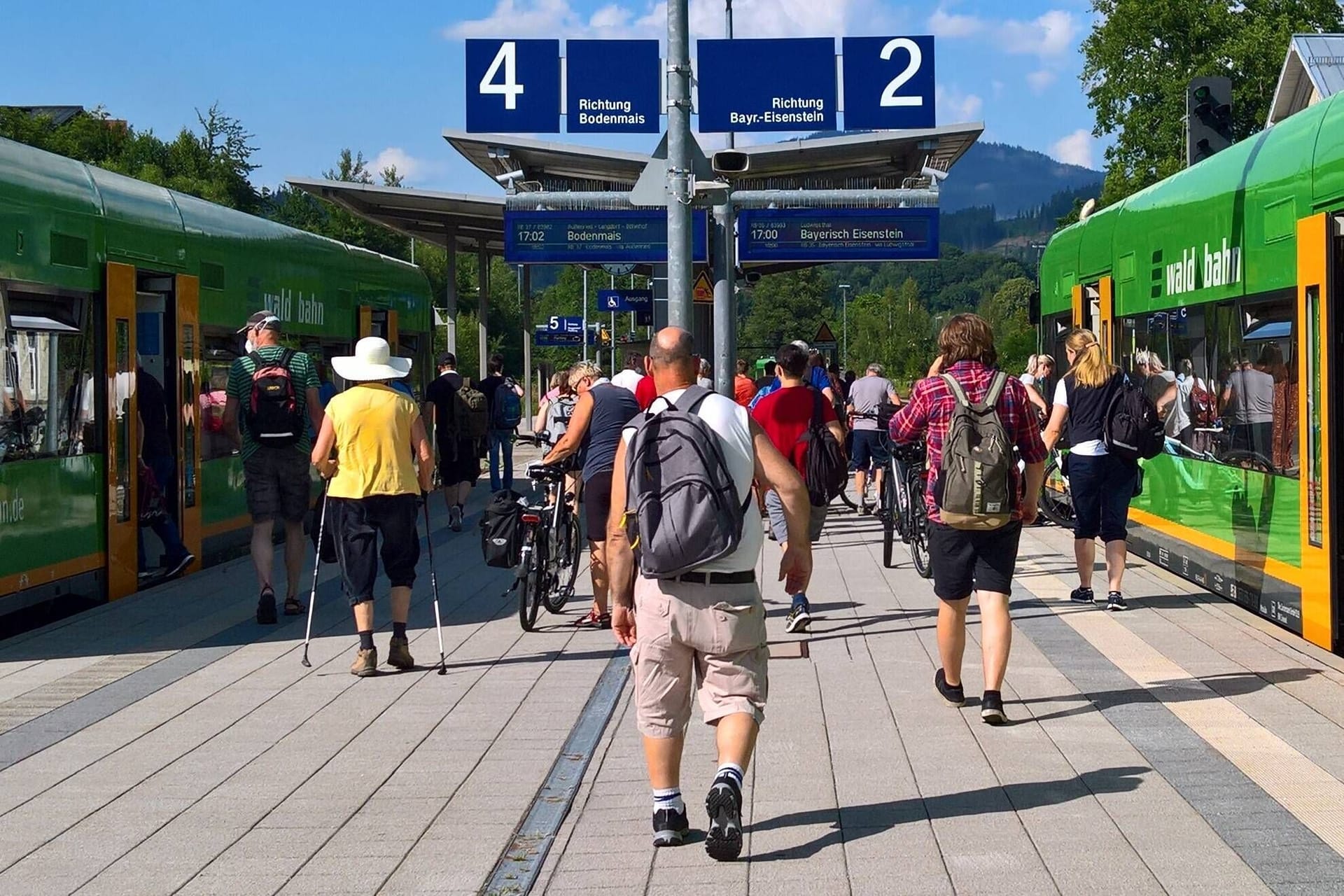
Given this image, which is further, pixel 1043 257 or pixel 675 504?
pixel 1043 257

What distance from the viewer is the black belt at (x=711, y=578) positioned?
209 inches

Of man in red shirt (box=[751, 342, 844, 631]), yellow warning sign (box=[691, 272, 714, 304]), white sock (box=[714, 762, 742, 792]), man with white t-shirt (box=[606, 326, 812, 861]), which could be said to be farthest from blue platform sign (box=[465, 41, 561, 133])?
white sock (box=[714, 762, 742, 792])

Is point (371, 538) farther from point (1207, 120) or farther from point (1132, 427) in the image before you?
point (1207, 120)

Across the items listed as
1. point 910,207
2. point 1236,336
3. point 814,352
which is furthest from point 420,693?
point 910,207

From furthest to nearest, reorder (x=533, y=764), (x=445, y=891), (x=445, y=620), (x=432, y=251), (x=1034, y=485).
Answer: (x=432, y=251)
(x=445, y=620)
(x=1034, y=485)
(x=533, y=764)
(x=445, y=891)

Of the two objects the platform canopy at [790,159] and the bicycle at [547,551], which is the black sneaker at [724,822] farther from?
the platform canopy at [790,159]

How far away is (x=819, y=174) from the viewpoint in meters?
29.5

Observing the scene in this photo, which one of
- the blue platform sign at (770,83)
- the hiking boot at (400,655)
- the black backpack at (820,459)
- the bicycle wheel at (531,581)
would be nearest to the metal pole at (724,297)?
the blue platform sign at (770,83)

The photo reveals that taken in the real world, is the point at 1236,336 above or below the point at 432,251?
below

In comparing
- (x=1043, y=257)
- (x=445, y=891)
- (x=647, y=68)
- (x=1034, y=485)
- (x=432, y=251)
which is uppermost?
(x=432, y=251)

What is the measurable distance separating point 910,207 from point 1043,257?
3.35 metres

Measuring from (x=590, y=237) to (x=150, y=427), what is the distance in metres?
9.42

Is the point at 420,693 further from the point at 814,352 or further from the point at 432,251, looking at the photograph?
the point at 432,251

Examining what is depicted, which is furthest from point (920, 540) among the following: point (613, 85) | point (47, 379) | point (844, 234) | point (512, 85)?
point (844, 234)
